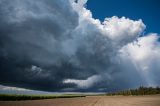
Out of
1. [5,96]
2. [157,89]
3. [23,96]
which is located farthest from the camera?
[157,89]

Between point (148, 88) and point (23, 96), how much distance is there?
136857 mm

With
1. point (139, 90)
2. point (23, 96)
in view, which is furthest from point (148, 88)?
point (23, 96)

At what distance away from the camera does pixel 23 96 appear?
7475 cm

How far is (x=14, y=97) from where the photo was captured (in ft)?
223

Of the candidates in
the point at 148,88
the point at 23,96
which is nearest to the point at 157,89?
the point at 148,88

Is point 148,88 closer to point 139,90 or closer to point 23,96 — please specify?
point 139,90

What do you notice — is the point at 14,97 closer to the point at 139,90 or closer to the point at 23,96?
the point at 23,96

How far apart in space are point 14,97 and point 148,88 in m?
143

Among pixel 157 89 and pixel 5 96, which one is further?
pixel 157 89

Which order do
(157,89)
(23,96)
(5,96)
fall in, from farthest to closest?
(157,89) < (23,96) < (5,96)

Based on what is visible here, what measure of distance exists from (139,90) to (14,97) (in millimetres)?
137201

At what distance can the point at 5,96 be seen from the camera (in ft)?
214

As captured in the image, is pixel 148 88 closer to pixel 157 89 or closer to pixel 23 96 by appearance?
pixel 157 89

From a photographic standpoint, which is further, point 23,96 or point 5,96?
point 23,96
